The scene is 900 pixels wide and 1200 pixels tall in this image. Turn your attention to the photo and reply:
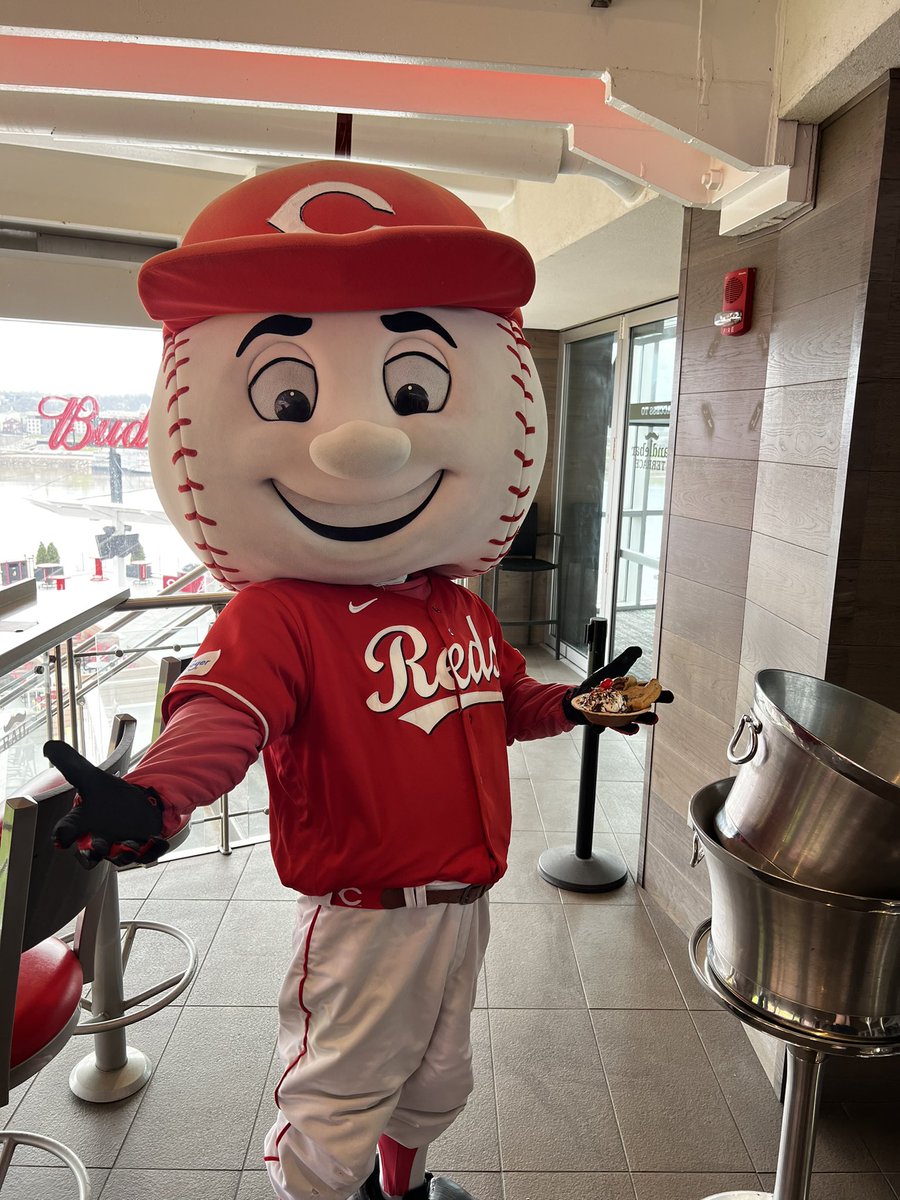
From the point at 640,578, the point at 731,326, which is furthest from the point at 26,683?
the point at 640,578

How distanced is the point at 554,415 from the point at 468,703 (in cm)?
488

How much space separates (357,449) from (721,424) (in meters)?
1.44

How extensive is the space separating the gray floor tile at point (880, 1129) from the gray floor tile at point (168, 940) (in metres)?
1.65

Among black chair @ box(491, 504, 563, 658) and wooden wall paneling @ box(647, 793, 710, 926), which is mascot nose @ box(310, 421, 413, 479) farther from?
black chair @ box(491, 504, 563, 658)

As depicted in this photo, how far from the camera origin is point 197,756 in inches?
44.8

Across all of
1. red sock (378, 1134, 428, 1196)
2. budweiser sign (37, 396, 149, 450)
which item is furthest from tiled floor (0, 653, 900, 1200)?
budweiser sign (37, 396, 149, 450)

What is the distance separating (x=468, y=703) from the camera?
144 centimetres

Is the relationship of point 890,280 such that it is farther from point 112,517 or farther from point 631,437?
point 112,517

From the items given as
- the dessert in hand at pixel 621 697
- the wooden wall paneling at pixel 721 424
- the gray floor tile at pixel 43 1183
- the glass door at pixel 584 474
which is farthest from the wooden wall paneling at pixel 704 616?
the glass door at pixel 584 474

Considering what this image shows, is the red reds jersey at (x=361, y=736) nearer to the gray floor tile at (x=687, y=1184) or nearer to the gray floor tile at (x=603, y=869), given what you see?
the gray floor tile at (x=687, y=1184)

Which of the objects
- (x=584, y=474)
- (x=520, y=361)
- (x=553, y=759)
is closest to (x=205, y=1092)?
(x=520, y=361)

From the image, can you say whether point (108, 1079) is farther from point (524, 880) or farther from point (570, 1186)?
point (524, 880)

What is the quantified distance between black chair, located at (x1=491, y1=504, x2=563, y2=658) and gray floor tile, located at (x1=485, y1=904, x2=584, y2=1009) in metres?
3.05

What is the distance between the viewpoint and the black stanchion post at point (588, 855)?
112 inches
